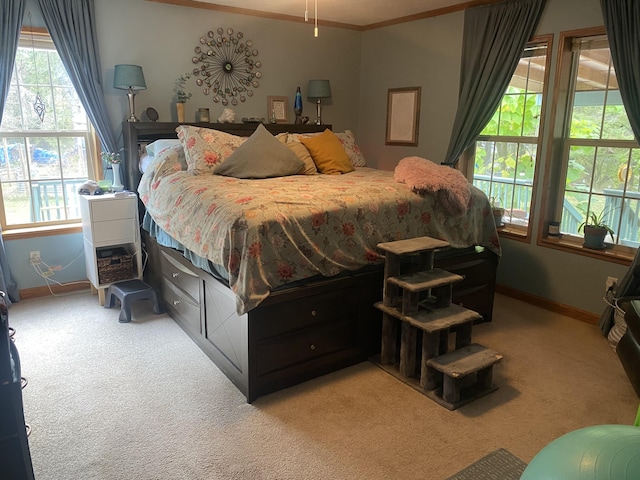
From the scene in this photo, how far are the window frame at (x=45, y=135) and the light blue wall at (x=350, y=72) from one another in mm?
81

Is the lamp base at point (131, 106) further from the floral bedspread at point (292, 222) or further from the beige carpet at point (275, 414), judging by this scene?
the beige carpet at point (275, 414)

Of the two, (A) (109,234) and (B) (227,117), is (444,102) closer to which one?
(B) (227,117)

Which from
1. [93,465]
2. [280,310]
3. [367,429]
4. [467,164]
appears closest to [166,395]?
[93,465]

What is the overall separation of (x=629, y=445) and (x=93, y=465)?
195 centimetres

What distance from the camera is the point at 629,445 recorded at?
49.5 inches

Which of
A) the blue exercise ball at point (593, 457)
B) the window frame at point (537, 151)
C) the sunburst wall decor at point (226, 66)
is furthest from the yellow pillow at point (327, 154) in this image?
the blue exercise ball at point (593, 457)

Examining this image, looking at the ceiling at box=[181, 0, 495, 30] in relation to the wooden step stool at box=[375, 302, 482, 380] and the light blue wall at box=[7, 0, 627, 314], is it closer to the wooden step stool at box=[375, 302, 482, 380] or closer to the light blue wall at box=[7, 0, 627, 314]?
the light blue wall at box=[7, 0, 627, 314]

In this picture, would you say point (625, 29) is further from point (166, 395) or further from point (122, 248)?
point (122, 248)

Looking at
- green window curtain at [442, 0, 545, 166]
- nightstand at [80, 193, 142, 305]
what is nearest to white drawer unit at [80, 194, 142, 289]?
nightstand at [80, 193, 142, 305]

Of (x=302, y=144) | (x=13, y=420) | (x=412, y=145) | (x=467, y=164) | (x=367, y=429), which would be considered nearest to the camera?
(x=13, y=420)

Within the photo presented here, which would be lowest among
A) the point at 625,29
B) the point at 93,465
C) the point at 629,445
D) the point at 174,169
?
the point at 93,465

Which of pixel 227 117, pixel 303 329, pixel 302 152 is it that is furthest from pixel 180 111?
pixel 303 329

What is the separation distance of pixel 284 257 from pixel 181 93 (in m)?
2.42

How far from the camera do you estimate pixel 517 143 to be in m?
3.98
